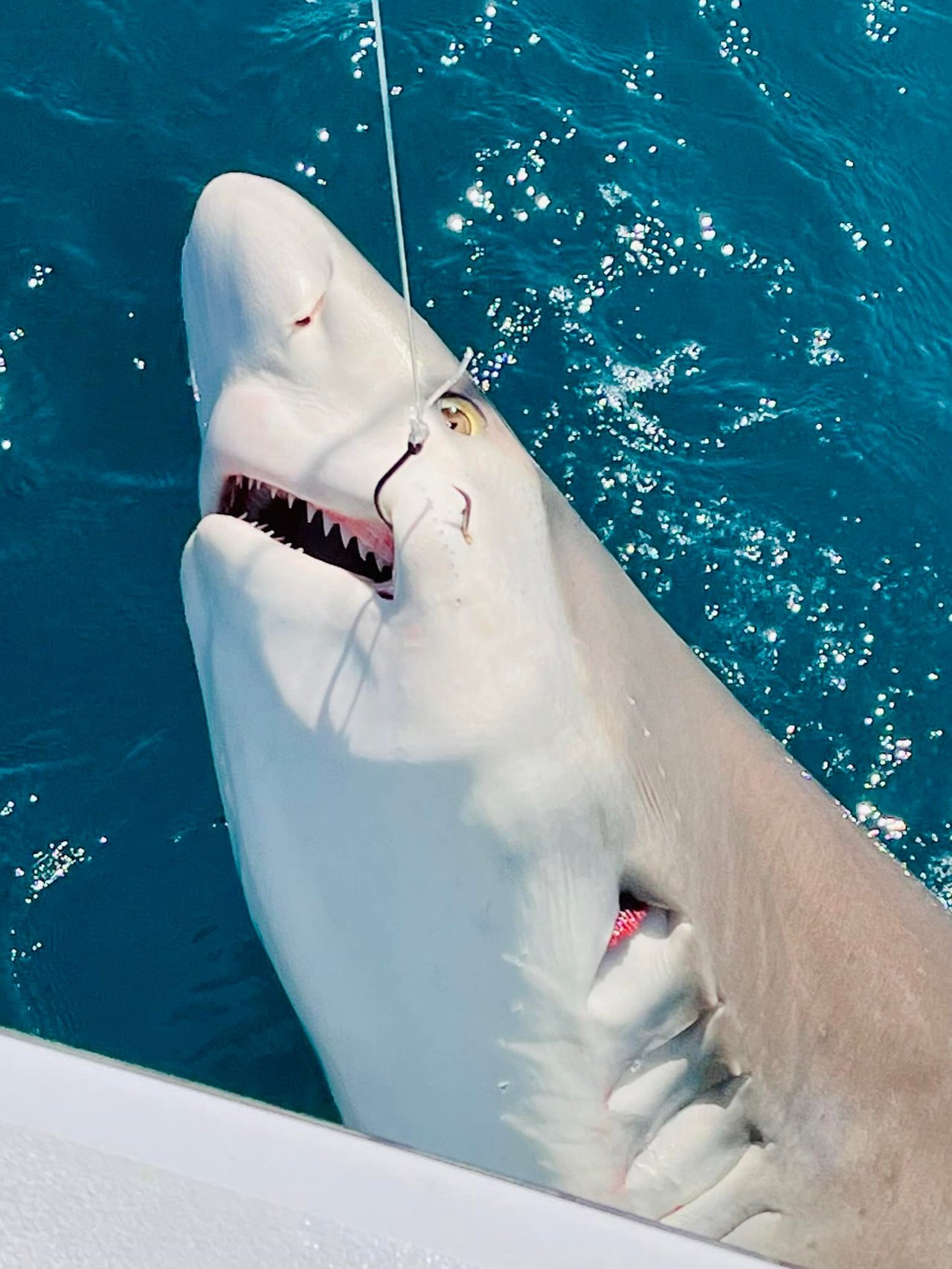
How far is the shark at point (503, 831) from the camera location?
Answer: 1.81 metres

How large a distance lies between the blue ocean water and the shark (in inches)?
41.0

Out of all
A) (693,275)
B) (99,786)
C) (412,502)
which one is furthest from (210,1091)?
(693,275)

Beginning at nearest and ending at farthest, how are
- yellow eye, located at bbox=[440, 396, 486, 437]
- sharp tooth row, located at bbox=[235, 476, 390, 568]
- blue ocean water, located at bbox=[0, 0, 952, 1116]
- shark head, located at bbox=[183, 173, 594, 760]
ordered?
shark head, located at bbox=[183, 173, 594, 760]
sharp tooth row, located at bbox=[235, 476, 390, 568]
yellow eye, located at bbox=[440, 396, 486, 437]
blue ocean water, located at bbox=[0, 0, 952, 1116]

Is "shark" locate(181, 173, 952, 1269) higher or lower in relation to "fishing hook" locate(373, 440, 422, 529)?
lower

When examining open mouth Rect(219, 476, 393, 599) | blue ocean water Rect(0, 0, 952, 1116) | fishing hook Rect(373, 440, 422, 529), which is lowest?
blue ocean water Rect(0, 0, 952, 1116)

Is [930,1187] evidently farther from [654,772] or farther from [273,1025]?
[273,1025]

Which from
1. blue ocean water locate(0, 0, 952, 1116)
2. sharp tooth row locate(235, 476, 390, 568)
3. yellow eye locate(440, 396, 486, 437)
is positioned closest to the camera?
sharp tooth row locate(235, 476, 390, 568)

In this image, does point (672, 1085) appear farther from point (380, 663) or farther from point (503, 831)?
point (380, 663)

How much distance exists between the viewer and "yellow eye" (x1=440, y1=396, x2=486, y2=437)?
2.01m

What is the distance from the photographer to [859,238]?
14.8ft

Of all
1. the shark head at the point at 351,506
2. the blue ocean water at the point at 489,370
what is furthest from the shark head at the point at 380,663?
the blue ocean water at the point at 489,370

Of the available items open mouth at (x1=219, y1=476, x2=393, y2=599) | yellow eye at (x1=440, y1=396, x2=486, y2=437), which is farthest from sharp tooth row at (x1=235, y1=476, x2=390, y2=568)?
yellow eye at (x1=440, y1=396, x2=486, y2=437)

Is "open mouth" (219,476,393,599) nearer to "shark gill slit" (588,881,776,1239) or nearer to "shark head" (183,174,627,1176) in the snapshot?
"shark head" (183,174,627,1176)

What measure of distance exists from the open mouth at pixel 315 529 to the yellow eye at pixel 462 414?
0.77ft
